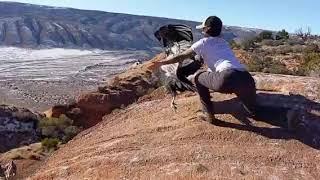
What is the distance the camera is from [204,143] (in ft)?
22.7

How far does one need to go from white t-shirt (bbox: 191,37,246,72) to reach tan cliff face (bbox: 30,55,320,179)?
71cm

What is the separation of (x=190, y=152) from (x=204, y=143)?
0.91 feet

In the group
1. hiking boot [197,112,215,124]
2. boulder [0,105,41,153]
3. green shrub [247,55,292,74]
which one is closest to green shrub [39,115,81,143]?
boulder [0,105,41,153]

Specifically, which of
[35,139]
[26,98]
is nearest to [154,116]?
[35,139]

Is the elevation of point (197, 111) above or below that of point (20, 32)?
above

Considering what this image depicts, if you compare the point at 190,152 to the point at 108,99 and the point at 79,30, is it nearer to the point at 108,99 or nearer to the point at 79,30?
the point at 108,99

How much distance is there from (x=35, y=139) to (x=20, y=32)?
7520 centimetres

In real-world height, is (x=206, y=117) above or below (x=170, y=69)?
below

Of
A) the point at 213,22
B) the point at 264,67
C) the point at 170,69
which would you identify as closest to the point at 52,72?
the point at 264,67

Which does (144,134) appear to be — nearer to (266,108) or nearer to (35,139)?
(266,108)

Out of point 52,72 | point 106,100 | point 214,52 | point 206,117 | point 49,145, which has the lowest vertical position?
point 52,72

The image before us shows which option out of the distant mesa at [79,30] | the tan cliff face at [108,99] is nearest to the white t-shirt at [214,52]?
the tan cliff face at [108,99]

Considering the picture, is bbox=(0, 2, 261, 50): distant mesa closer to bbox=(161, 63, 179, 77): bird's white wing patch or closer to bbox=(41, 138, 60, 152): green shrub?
bbox=(41, 138, 60, 152): green shrub

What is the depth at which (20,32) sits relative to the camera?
320 feet
